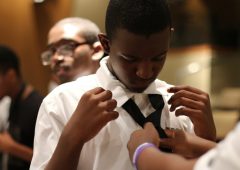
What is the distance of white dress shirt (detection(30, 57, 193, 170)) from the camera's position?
1.11 m

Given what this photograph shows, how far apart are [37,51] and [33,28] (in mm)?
183

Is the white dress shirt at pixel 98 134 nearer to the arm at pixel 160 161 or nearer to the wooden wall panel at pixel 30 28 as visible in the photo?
the arm at pixel 160 161

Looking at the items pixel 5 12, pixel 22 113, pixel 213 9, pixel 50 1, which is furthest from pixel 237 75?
pixel 22 113

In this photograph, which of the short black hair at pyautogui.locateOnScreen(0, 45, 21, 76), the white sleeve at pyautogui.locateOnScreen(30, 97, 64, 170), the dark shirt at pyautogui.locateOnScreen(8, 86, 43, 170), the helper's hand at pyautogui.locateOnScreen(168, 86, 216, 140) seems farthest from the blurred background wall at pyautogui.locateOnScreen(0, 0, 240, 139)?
the white sleeve at pyautogui.locateOnScreen(30, 97, 64, 170)

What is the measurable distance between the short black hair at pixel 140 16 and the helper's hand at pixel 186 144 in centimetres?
24

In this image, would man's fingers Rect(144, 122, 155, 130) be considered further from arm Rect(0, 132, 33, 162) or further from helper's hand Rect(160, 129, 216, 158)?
arm Rect(0, 132, 33, 162)

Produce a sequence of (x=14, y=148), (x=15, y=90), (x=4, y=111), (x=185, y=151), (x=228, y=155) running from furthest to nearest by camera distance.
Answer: (x=4, y=111) < (x=15, y=90) < (x=14, y=148) < (x=185, y=151) < (x=228, y=155)

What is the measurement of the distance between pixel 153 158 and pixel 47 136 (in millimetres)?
324

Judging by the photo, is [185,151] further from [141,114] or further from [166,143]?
[141,114]

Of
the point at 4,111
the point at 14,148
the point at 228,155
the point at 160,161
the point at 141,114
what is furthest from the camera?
the point at 4,111

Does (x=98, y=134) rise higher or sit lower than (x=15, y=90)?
higher

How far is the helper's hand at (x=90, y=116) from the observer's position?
1030 millimetres

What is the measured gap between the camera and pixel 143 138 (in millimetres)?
989

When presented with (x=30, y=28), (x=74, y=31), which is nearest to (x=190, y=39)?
(x=30, y=28)
